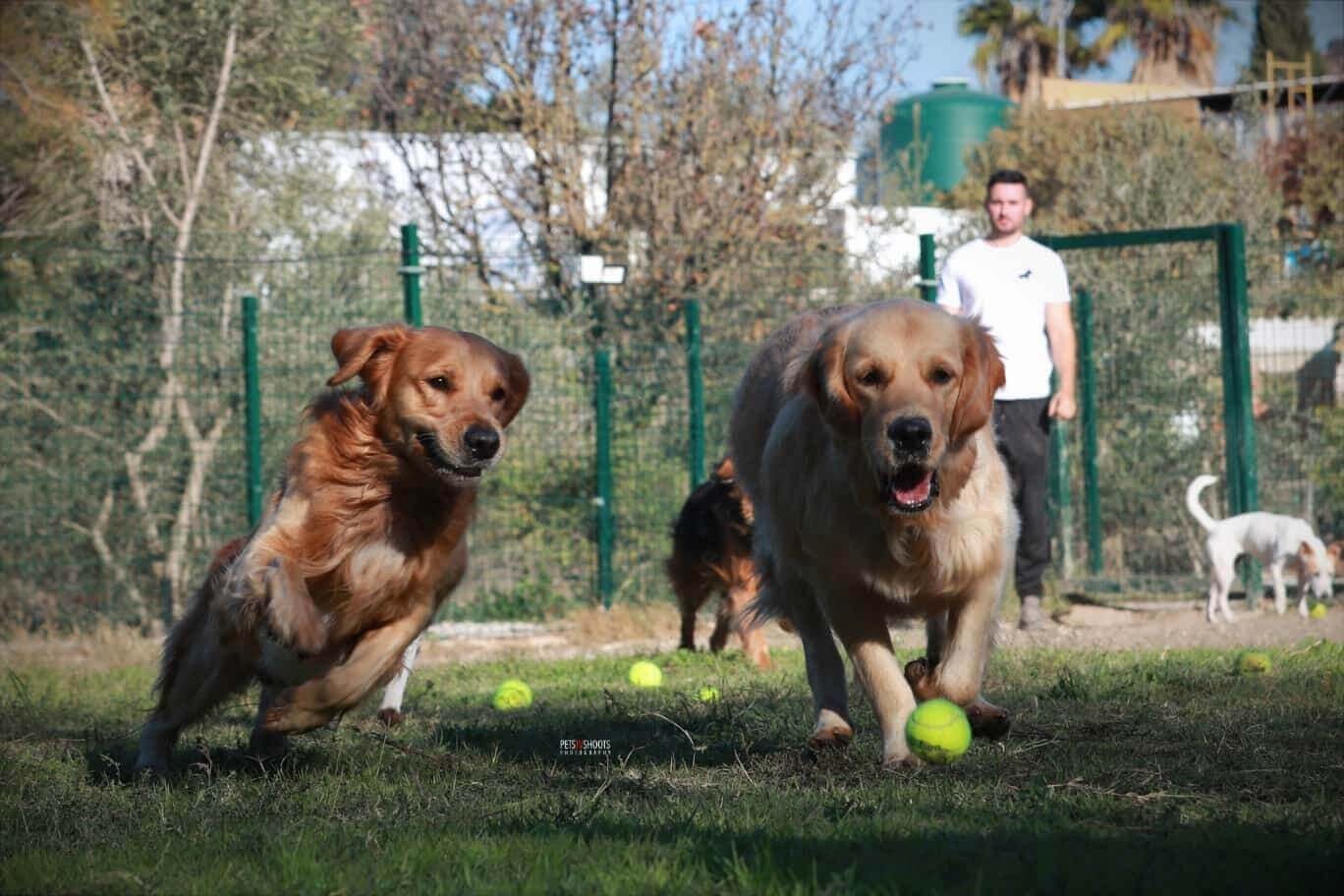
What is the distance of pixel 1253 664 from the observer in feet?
21.8

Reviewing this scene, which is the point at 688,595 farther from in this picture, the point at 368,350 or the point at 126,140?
the point at 126,140

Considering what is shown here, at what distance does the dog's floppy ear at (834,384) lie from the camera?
4375mm

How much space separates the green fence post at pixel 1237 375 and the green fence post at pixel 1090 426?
3.79ft

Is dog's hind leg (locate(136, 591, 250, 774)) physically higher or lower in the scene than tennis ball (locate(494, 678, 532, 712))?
higher

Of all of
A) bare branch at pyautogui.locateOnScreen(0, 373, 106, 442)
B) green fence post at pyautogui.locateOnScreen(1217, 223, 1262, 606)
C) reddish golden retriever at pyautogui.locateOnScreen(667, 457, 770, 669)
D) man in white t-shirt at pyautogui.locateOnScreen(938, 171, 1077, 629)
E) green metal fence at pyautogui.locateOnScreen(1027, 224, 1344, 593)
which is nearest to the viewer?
man in white t-shirt at pyautogui.locateOnScreen(938, 171, 1077, 629)

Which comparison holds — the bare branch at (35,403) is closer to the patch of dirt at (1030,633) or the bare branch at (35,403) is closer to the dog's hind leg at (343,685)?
the patch of dirt at (1030,633)

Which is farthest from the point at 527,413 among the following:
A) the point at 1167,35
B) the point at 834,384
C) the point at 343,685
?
the point at 1167,35

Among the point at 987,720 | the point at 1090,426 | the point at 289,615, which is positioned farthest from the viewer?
the point at 1090,426

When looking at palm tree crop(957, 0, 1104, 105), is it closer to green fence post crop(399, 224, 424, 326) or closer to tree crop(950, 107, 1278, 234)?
tree crop(950, 107, 1278, 234)

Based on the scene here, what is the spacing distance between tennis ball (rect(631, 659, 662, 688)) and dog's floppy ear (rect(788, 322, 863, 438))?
3667 millimetres

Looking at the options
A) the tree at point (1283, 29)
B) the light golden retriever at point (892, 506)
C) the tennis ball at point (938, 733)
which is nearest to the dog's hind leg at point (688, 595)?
the light golden retriever at point (892, 506)

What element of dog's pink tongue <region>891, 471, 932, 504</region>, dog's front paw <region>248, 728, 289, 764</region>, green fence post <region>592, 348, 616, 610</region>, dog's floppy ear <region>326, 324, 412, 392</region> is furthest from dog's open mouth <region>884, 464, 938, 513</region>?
green fence post <region>592, 348, 616, 610</region>

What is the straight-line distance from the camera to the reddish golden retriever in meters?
9.22

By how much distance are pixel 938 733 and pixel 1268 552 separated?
254 inches
